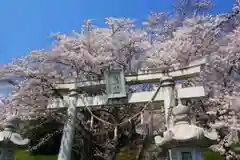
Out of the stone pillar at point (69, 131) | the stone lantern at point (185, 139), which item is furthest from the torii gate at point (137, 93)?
the stone lantern at point (185, 139)

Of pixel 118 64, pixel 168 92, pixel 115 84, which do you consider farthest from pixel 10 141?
pixel 118 64

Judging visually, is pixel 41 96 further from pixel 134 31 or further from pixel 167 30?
pixel 167 30

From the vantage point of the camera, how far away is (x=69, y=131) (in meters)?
6.82

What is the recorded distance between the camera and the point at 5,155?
19.9 ft

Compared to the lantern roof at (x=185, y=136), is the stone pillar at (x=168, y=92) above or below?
above

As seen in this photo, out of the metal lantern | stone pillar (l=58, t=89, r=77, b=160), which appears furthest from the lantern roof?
stone pillar (l=58, t=89, r=77, b=160)

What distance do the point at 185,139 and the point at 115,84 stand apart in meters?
3.05

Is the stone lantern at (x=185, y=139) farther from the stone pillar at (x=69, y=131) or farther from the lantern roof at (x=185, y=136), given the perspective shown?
the stone pillar at (x=69, y=131)

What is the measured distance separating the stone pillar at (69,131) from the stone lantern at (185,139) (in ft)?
10.0

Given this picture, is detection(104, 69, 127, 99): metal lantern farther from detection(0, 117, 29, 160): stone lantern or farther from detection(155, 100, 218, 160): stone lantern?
detection(0, 117, 29, 160): stone lantern

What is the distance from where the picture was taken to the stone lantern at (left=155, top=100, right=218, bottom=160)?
422 centimetres

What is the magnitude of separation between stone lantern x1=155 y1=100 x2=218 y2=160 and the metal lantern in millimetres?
2316

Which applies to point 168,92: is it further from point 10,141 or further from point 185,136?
point 10,141

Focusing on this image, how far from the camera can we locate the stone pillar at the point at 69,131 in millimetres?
6578
